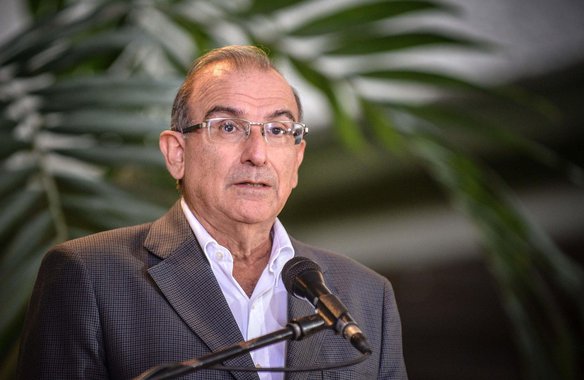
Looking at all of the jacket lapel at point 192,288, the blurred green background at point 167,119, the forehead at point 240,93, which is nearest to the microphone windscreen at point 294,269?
the jacket lapel at point 192,288

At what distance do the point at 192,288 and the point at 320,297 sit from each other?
21 cm

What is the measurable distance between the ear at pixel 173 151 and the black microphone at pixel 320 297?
251 millimetres

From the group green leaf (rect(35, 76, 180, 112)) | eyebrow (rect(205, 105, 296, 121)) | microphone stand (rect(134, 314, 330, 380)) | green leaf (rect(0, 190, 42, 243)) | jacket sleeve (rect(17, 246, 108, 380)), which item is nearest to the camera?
microphone stand (rect(134, 314, 330, 380))

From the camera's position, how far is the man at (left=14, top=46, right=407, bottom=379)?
36.4 inches

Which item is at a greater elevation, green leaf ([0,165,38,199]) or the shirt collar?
green leaf ([0,165,38,199])

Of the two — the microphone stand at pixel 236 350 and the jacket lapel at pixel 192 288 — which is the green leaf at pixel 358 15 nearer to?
the jacket lapel at pixel 192 288

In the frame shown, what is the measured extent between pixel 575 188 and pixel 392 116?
2822mm

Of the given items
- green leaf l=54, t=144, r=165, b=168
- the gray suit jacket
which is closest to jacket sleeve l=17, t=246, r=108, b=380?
the gray suit jacket

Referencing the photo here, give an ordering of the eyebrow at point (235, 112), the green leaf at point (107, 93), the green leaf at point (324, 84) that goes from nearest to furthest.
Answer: the eyebrow at point (235, 112), the green leaf at point (107, 93), the green leaf at point (324, 84)

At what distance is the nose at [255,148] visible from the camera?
3.24ft

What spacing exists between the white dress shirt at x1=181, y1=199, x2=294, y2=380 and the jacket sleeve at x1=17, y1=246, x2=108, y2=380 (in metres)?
0.18

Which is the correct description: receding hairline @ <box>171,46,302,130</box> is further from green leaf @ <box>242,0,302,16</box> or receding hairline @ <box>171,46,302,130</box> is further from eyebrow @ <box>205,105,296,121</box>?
green leaf @ <box>242,0,302,16</box>

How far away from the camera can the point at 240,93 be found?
Answer: 1015mm

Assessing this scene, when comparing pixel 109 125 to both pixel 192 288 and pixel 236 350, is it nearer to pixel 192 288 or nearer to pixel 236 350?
pixel 192 288
